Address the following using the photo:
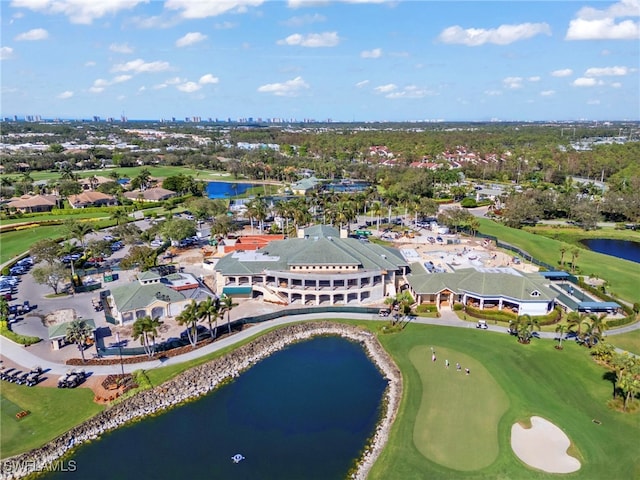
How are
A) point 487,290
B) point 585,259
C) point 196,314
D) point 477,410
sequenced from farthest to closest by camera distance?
point 585,259 < point 487,290 < point 196,314 < point 477,410

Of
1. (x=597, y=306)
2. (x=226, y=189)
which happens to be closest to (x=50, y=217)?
(x=226, y=189)

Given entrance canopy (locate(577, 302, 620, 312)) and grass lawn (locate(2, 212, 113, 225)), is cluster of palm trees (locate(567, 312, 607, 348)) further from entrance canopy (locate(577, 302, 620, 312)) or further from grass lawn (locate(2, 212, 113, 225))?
grass lawn (locate(2, 212, 113, 225))

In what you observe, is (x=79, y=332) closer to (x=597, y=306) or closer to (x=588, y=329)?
(x=588, y=329)

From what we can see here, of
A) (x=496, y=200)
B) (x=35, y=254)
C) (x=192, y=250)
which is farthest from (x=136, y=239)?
(x=496, y=200)

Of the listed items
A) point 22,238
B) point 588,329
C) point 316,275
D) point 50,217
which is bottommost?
point 588,329

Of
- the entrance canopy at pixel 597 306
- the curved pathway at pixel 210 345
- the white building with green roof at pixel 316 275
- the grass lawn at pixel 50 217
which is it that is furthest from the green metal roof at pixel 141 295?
the grass lawn at pixel 50 217

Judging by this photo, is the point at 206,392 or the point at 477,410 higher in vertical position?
the point at 477,410
